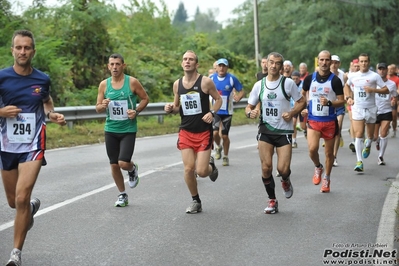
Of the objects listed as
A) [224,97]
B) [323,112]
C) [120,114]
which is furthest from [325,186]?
[224,97]

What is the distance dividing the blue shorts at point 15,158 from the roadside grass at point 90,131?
10.3 metres

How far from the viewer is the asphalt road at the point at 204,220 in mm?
7262

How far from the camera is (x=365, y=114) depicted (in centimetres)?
1403

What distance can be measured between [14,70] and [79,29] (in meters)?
20.0

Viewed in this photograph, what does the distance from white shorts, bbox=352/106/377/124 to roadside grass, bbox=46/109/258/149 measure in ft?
22.6

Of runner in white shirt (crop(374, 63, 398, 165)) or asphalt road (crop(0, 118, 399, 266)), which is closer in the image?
asphalt road (crop(0, 118, 399, 266))

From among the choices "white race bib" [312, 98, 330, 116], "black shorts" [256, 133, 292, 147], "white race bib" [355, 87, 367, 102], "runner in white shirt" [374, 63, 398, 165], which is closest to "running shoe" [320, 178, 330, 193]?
"white race bib" [312, 98, 330, 116]

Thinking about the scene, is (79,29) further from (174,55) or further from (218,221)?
(218,221)

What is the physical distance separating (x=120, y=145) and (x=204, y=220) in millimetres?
1687

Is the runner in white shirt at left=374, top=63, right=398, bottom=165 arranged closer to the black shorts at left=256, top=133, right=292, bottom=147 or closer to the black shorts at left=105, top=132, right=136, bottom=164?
the black shorts at left=256, top=133, right=292, bottom=147

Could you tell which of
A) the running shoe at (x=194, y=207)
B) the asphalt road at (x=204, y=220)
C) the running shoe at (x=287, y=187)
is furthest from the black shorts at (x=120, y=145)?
the running shoe at (x=287, y=187)

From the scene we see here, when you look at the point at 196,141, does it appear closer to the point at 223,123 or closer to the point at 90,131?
the point at 223,123

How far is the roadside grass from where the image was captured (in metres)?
18.6

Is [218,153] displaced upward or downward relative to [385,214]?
downward
